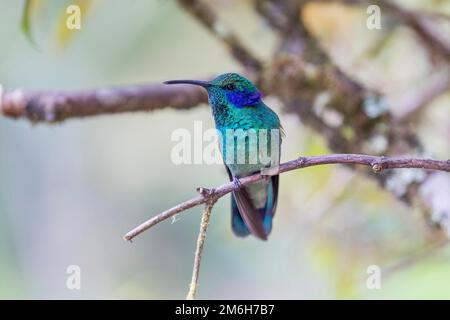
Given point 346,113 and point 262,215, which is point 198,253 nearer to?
point 262,215

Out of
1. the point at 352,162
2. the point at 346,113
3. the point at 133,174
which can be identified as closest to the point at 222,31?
the point at 346,113

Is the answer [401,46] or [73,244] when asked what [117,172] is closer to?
[73,244]

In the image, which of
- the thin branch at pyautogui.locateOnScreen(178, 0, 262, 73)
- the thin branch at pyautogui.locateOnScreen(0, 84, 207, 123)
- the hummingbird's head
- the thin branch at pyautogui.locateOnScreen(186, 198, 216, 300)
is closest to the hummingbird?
the hummingbird's head

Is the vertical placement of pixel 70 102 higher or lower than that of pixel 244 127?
higher

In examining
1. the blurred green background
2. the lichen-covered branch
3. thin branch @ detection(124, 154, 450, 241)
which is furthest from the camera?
the blurred green background

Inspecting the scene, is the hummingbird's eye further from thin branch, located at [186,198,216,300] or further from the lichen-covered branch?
thin branch, located at [186,198,216,300]

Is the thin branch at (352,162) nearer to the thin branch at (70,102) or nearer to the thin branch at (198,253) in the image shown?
the thin branch at (198,253)
